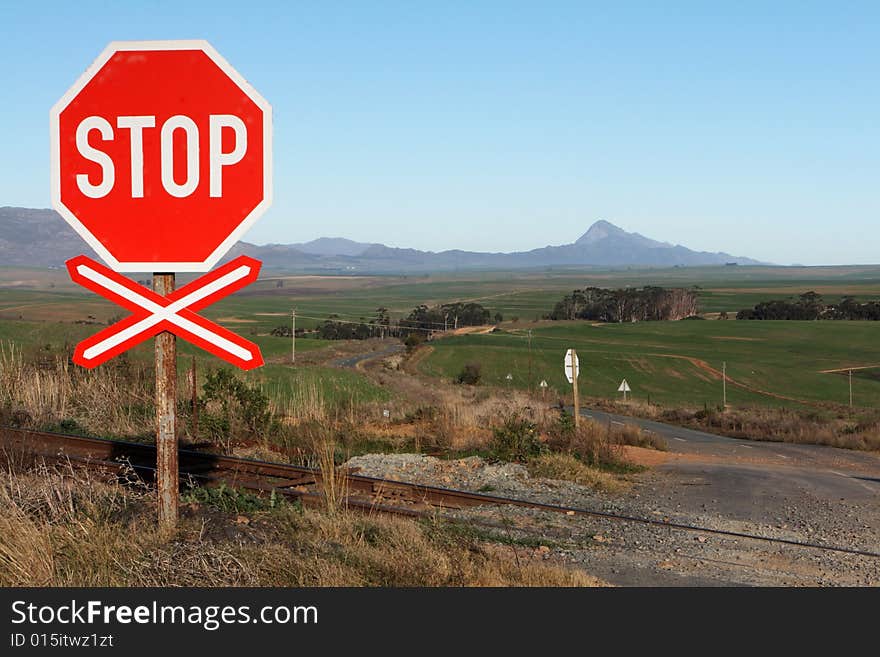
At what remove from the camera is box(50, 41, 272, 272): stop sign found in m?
4.92

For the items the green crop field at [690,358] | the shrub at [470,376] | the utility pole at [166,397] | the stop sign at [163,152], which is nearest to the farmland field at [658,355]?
the green crop field at [690,358]

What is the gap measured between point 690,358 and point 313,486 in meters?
85.2

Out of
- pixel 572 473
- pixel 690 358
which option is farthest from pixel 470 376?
pixel 572 473

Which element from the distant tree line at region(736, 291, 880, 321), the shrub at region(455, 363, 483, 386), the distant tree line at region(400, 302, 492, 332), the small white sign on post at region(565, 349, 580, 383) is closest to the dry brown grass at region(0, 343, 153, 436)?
the small white sign on post at region(565, 349, 580, 383)

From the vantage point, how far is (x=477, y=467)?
1329cm

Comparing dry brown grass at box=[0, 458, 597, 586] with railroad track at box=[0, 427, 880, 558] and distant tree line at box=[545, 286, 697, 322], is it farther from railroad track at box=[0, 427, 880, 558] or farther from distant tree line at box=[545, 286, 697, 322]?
distant tree line at box=[545, 286, 697, 322]

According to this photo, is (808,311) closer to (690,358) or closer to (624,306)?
(624,306)

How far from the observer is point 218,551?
5.38 meters

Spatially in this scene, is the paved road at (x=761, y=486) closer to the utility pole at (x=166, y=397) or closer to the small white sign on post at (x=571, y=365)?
the small white sign on post at (x=571, y=365)

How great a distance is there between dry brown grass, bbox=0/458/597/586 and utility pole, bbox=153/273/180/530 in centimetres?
43

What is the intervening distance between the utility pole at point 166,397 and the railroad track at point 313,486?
9.20 feet

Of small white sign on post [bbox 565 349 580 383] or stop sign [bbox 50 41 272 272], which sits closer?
stop sign [bbox 50 41 272 272]

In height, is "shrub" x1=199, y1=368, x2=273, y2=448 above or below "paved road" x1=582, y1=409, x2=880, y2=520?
above

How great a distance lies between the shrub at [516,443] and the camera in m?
14.1
